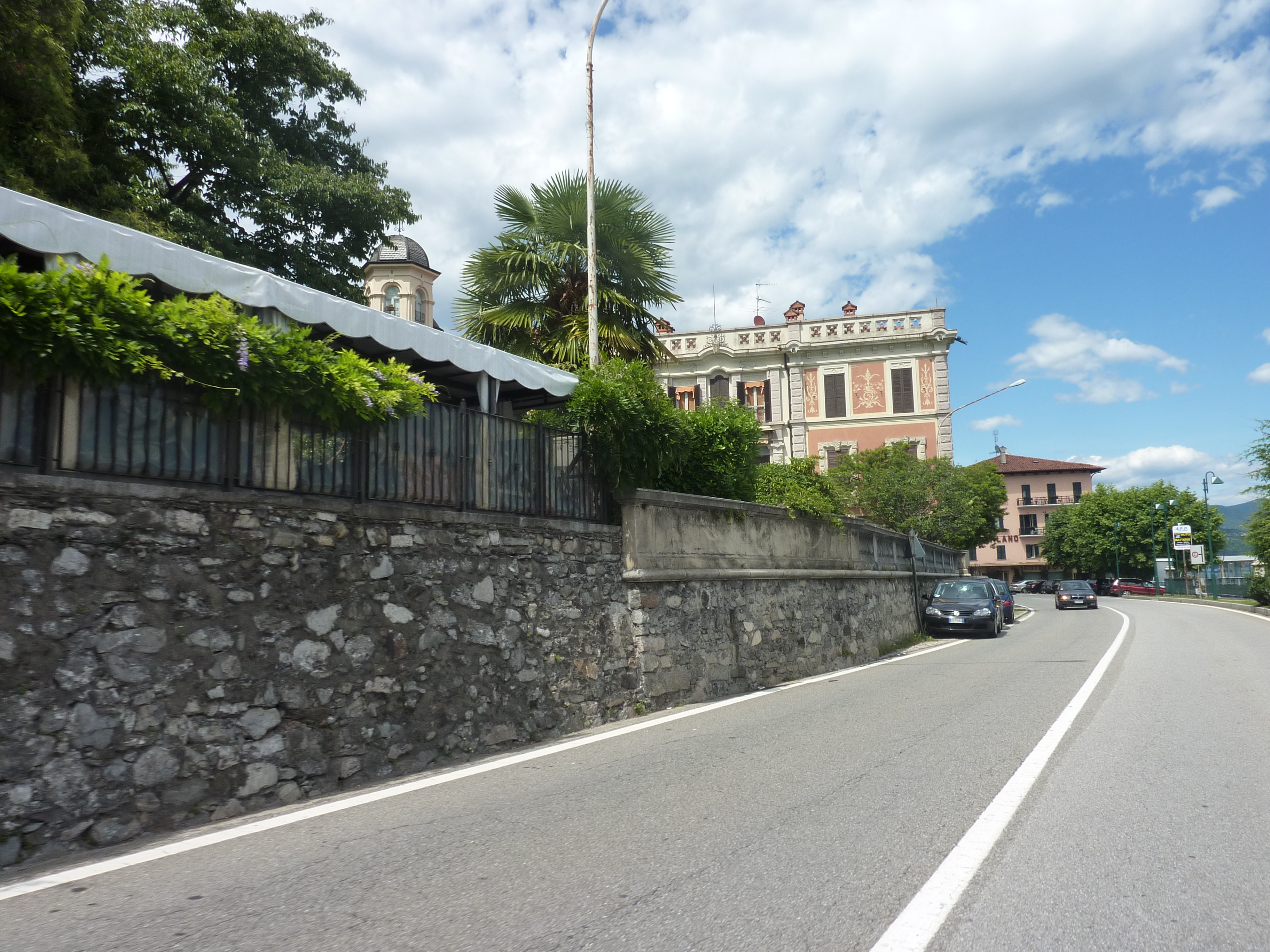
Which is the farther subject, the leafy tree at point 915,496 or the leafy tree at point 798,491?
the leafy tree at point 915,496

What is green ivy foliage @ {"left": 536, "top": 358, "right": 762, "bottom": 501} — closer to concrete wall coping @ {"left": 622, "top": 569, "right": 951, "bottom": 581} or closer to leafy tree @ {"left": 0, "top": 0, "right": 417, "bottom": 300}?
concrete wall coping @ {"left": 622, "top": 569, "right": 951, "bottom": 581}

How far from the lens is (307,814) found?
5.75 metres

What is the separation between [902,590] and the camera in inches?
895

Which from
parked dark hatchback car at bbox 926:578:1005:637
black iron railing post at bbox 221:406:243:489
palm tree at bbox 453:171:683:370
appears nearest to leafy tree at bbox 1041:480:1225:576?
parked dark hatchback car at bbox 926:578:1005:637

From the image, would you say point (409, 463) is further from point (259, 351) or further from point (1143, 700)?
point (1143, 700)

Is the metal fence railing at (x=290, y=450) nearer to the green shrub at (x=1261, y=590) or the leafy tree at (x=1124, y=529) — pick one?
the green shrub at (x=1261, y=590)

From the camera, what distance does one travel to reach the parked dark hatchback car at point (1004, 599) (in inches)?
1036

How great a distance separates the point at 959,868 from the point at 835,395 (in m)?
45.6

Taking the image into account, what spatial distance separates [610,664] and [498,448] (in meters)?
2.74

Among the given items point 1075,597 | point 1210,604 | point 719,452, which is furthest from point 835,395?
point 719,452

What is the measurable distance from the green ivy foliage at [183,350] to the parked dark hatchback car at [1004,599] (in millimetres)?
22390

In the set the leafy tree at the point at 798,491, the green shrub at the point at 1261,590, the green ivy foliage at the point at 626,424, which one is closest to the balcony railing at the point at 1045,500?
the green shrub at the point at 1261,590

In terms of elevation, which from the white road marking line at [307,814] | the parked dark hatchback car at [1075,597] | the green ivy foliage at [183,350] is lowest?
the parked dark hatchback car at [1075,597]

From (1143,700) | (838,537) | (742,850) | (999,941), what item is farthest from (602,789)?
(838,537)
